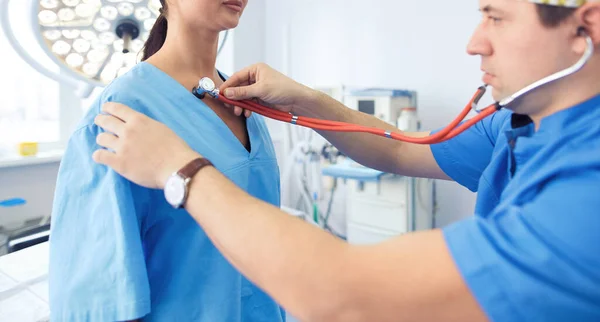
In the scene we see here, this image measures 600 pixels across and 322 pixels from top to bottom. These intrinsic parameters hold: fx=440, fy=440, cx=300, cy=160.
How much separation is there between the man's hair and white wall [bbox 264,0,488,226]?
1766mm

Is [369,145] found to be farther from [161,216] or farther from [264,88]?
[161,216]

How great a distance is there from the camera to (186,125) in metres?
0.78

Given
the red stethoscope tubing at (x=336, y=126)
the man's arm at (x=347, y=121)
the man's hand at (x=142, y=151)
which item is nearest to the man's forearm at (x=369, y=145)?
the man's arm at (x=347, y=121)

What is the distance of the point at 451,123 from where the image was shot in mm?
753

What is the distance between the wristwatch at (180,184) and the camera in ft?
1.94

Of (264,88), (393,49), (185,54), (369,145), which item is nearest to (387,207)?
(393,49)

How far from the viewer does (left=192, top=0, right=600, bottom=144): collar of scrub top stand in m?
0.56

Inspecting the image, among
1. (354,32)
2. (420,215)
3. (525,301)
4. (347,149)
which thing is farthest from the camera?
(354,32)

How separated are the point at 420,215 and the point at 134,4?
1729mm

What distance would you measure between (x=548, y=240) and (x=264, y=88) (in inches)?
24.0

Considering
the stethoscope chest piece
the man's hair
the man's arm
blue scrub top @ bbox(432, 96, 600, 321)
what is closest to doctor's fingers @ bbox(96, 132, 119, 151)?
the stethoscope chest piece

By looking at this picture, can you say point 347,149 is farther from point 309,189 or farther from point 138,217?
point 309,189

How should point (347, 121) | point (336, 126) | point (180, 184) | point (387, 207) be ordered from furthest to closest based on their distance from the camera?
point (387, 207) → point (347, 121) → point (336, 126) → point (180, 184)

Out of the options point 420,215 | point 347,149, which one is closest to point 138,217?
point 347,149
